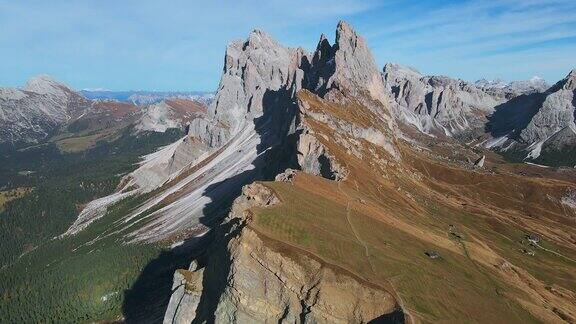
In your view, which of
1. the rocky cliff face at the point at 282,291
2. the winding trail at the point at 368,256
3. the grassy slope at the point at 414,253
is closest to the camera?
the winding trail at the point at 368,256

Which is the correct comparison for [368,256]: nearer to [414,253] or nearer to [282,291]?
[414,253]

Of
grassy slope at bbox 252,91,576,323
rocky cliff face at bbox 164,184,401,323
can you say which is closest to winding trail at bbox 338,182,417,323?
grassy slope at bbox 252,91,576,323

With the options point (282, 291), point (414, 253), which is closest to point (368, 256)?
point (414, 253)

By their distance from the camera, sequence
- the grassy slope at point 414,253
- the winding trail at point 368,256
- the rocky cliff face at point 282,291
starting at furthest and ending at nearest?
the grassy slope at point 414,253
the rocky cliff face at point 282,291
the winding trail at point 368,256

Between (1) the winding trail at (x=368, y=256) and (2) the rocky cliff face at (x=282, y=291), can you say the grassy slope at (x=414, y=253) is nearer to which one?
(1) the winding trail at (x=368, y=256)

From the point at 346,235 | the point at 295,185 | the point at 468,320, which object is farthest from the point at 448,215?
the point at 468,320

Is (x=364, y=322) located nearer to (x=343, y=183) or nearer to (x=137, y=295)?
(x=343, y=183)

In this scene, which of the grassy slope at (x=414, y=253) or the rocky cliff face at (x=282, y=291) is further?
the grassy slope at (x=414, y=253)

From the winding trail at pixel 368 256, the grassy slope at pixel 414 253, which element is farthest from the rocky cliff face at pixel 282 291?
the grassy slope at pixel 414 253

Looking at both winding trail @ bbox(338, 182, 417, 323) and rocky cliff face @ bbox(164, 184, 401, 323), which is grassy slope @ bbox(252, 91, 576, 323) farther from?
rocky cliff face @ bbox(164, 184, 401, 323)

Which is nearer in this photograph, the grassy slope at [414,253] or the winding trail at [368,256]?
the winding trail at [368,256]
